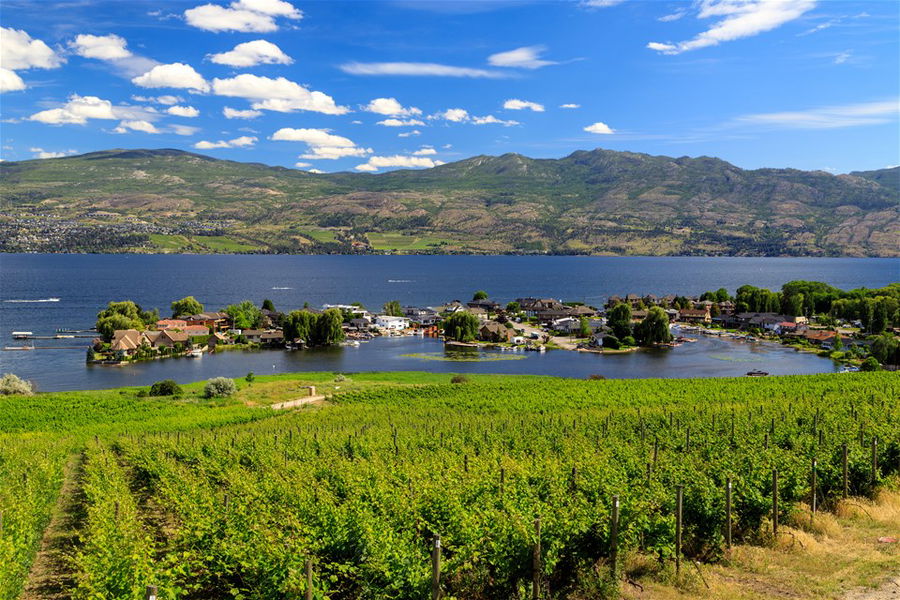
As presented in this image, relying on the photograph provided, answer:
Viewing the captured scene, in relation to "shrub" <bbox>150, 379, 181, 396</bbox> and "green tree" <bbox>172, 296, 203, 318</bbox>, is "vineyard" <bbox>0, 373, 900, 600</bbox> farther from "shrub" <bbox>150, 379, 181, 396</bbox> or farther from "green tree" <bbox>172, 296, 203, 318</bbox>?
"green tree" <bbox>172, 296, 203, 318</bbox>

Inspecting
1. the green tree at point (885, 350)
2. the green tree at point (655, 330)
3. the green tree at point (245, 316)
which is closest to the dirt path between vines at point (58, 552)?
the green tree at point (245, 316)

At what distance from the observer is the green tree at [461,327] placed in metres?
95.1

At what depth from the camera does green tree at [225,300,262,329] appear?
101 meters

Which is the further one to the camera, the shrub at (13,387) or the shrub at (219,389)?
the shrub at (219,389)

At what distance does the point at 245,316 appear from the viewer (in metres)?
103

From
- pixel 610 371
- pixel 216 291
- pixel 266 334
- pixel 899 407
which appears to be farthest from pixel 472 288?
pixel 899 407

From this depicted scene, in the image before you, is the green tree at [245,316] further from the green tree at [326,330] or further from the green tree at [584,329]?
the green tree at [584,329]

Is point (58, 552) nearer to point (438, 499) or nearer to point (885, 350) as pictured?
point (438, 499)

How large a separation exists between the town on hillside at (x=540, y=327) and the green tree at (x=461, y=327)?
17 cm

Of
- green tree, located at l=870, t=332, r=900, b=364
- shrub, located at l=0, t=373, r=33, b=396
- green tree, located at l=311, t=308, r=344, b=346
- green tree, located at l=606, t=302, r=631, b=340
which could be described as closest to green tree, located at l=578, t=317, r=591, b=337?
green tree, located at l=606, t=302, r=631, b=340

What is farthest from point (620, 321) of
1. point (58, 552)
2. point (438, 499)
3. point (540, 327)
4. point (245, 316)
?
point (58, 552)

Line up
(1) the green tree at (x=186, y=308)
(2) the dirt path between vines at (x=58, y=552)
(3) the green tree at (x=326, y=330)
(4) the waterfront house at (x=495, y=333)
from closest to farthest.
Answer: (2) the dirt path between vines at (x=58, y=552), (3) the green tree at (x=326, y=330), (4) the waterfront house at (x=495, y=333), (1) the green tree at (x=186, y=308)

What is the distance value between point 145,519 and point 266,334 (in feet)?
257

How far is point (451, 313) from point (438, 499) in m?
94.5
